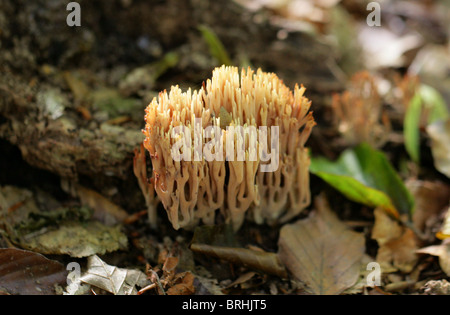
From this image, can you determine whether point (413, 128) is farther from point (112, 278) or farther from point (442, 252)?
point (112, 278)

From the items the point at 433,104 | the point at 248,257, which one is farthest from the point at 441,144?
the point at 248,257

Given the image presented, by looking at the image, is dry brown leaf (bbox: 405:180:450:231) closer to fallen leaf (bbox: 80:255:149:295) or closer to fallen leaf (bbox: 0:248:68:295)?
fallen leaf (bbox: 80:255:149:295)

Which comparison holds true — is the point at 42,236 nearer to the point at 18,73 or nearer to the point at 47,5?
the point at 18,73

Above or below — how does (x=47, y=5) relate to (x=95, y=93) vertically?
above

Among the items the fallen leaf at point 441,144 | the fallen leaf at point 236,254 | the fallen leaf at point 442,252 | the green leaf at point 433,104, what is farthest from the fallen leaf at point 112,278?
the green leaf at point 433,104

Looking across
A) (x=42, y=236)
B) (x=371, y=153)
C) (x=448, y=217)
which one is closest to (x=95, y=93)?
(x=42, y=236)

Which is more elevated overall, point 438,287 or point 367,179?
point 367,179
